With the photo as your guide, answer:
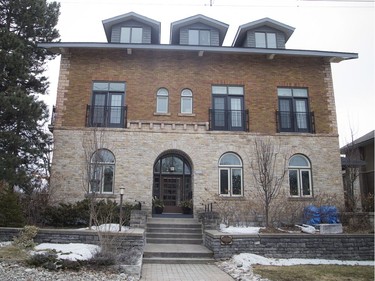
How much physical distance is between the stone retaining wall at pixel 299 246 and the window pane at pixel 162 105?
733 cm

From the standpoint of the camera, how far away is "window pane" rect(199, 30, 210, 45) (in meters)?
17.6

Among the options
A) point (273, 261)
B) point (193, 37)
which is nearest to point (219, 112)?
point (193, 37)

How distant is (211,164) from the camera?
1546 cm

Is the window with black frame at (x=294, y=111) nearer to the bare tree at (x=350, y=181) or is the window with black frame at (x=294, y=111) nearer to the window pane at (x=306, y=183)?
the window pane at (x=306, y=183)

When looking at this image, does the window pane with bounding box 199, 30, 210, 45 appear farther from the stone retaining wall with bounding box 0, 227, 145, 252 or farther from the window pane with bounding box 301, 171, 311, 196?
the stone retaining wall with bounding box 0, 227, 145, 252

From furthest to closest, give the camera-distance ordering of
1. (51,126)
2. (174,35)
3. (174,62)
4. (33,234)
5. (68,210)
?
(174,35) < (174,62) < (51,126) < (68,210) < (33,234)

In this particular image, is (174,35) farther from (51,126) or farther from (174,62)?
(51,126)

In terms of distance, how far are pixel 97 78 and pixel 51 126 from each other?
10.6 feet

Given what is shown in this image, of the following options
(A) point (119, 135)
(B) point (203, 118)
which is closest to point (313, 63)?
(B) point (203, 118)

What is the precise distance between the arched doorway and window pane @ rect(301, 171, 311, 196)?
18.1 ft

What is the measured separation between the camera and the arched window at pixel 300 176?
51.5ft

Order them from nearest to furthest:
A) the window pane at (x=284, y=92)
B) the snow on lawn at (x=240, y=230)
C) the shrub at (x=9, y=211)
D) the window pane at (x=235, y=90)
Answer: the shrub at (x=9, y=211) → the snow on lawn at (x=240, y=230) → the window pane at (x=235, y=90) → the window pane at (x=284, y=92)

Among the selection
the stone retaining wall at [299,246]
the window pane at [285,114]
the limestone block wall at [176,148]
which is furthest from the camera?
the window pane at [285,114]

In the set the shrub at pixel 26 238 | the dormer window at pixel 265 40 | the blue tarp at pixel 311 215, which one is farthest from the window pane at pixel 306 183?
the shrub at pixel 26 238
